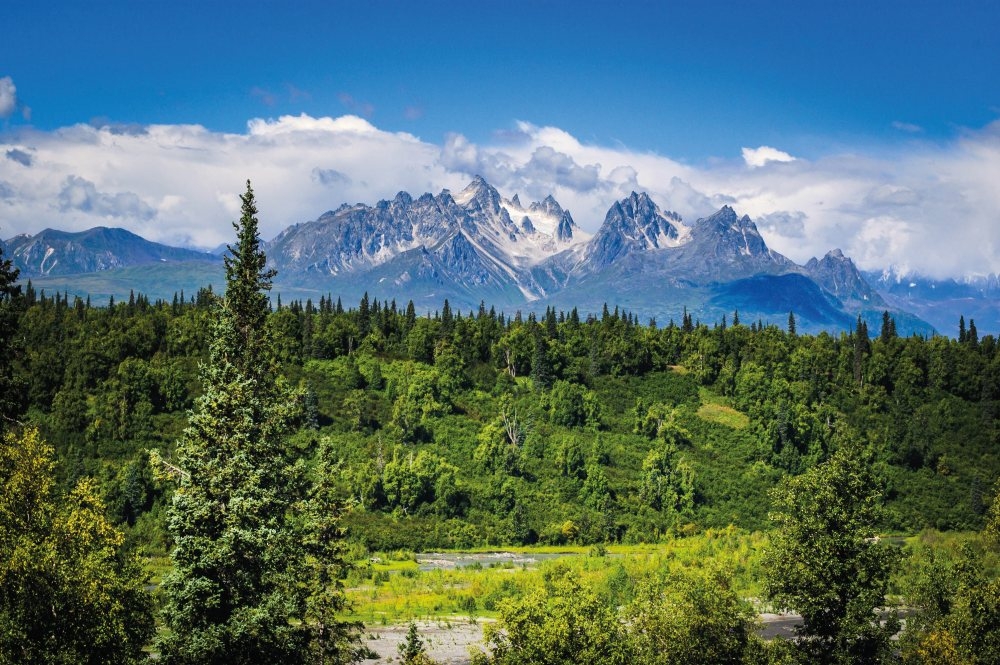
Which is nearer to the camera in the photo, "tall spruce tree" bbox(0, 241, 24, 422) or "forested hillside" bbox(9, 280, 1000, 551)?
"tall spruce tree" bbox(0, 241, 24, 422)

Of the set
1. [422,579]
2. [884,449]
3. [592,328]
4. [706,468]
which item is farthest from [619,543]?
[592,328]

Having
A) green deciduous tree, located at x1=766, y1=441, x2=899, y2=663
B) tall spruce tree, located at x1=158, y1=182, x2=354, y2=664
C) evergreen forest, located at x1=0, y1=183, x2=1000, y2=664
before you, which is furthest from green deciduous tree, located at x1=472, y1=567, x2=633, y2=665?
tall spruce tree, located at x1=158, y1=182, x2=354, y2=664

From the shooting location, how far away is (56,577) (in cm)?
3678

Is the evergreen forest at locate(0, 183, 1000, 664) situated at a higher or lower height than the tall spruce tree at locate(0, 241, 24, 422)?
lower

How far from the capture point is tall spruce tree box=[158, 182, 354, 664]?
3177cm

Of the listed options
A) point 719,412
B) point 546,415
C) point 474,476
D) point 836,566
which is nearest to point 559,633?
point 836,566

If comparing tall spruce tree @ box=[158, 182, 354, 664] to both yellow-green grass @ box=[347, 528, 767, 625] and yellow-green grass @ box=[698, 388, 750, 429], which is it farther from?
yellow-green grass @ box=[698, 388, 750, 429]

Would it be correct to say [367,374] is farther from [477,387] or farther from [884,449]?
[884,449]

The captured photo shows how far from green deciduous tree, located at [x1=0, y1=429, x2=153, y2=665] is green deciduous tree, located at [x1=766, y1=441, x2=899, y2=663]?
3014 cm

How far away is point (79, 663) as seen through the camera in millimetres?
37125

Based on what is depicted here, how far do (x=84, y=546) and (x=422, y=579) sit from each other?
73.8m

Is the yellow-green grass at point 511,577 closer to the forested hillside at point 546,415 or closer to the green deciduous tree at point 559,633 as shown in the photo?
the forested hillside at point 546,415

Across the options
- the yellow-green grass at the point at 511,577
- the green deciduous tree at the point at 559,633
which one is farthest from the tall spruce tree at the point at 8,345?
the yellow-green grass at the point at 511,577

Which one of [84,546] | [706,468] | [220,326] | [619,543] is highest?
[220,326]
